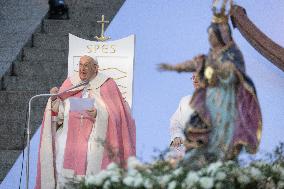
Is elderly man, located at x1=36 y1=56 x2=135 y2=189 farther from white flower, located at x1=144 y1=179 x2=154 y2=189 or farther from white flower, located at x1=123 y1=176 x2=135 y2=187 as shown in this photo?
white flower, located at x1=144 y1=179 x2=154 y2=189

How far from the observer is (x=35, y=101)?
1350 cm

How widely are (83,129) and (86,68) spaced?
571 millimetres

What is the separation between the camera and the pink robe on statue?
33.8ft

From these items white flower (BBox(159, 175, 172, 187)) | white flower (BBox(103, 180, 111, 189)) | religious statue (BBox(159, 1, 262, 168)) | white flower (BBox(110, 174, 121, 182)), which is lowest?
white flower (BBox(103, 180, 111, 189))

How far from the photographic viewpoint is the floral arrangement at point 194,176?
6566 mm

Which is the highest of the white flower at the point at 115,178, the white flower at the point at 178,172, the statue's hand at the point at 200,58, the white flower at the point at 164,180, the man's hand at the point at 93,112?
the statue's hand at the point at 200,58

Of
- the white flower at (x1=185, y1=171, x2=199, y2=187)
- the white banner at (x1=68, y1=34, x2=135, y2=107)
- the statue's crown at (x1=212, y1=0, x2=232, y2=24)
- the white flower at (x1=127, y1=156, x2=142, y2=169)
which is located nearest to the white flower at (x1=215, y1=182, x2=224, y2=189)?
the white flower at (x1=185, y1=171, x2=199, y2=187)

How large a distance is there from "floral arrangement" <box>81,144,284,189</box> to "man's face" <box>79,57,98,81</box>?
3108 mm

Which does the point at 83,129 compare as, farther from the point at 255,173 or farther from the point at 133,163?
the point at 255,173

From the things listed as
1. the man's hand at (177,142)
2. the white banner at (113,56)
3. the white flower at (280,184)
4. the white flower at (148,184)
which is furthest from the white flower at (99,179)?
the white banner at (113,56)

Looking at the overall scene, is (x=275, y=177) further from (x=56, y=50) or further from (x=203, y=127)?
(x=56, y=50)

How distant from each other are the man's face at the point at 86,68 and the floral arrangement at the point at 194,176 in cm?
311

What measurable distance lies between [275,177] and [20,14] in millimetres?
8736

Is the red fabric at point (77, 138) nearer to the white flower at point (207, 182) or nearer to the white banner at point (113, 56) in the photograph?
the white banner at point (113, 56)
